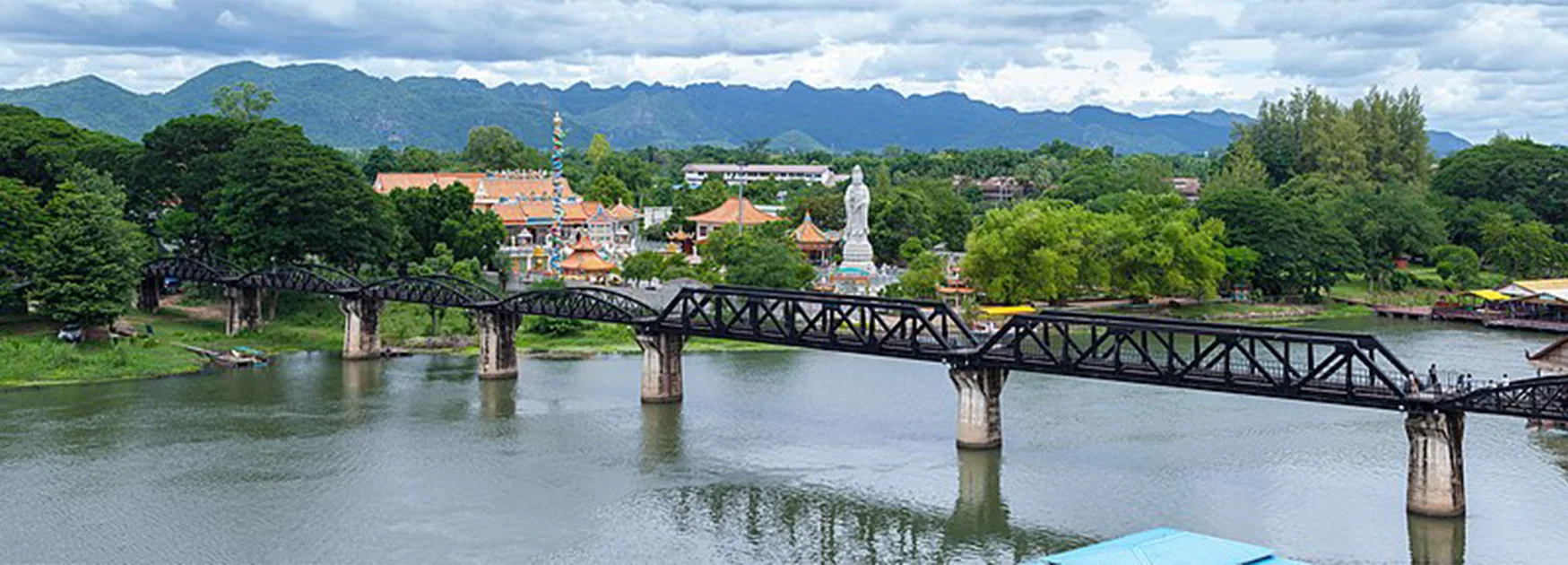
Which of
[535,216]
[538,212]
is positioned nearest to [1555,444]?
[535,216]

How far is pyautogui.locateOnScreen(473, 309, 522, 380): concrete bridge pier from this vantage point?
6244 centimetres

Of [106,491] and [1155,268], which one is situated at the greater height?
[1155,268]

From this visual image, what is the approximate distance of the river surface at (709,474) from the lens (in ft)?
123

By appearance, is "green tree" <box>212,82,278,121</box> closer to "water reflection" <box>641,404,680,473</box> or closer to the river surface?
Result: the river surface

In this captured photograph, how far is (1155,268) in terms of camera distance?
8806 centimetres

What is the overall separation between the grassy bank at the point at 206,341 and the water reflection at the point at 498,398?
8142 mm

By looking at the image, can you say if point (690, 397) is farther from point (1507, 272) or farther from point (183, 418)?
point (1507, 272)

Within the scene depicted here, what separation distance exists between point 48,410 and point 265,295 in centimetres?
2212

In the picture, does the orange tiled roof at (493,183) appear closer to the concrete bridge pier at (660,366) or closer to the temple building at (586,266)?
the temple building at (586,266)

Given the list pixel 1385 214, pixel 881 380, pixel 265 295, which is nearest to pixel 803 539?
pixel 881 380

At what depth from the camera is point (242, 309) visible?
73312mm

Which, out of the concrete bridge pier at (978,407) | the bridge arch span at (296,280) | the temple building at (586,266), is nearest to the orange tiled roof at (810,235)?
the temple building at (586,266)

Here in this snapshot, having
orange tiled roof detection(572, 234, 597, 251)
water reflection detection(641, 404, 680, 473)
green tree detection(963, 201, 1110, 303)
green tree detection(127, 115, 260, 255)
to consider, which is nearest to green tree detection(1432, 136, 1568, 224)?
green tree detection(963, 201, 1110, 303)

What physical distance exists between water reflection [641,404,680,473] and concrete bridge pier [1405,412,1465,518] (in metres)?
20.6
